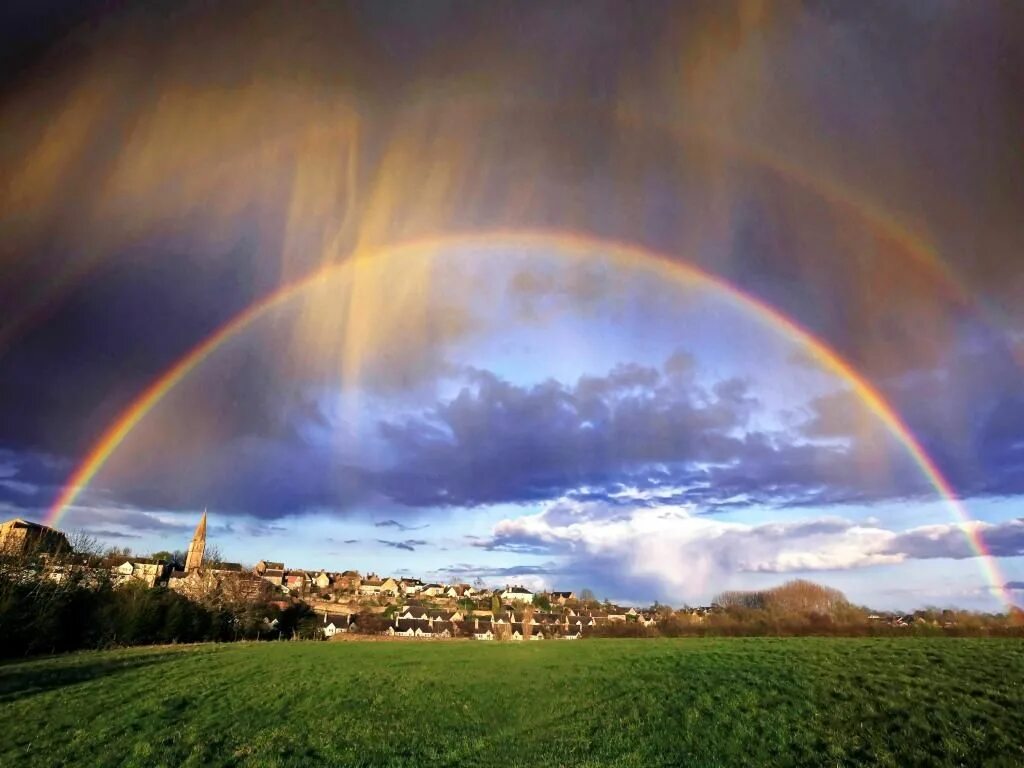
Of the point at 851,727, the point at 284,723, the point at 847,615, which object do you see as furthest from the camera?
the point at 847,615

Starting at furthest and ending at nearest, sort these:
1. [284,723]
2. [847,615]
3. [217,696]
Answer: [847,615]
[217,696]
[284,723]

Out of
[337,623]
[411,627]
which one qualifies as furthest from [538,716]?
[411,627]

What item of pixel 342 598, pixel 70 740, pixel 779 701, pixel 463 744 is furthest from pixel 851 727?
pixel 342 598

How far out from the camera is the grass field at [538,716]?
12.5m

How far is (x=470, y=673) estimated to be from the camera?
3033cm

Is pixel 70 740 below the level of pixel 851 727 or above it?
below

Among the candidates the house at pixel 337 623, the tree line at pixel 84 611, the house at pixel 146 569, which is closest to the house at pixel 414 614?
the house at pixel 337 623

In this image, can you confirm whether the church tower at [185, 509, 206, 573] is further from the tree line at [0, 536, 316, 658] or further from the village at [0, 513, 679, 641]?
the tree line at [0, 536, 316, 658]

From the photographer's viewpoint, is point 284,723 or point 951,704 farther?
point 284,723

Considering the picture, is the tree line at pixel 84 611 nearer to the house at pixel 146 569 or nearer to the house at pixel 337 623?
the house at pixel 146 569

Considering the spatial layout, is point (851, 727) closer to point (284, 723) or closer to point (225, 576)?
point (284, 723)

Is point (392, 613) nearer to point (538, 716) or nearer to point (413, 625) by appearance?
point (413, 625)

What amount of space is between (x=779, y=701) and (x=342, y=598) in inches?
6425

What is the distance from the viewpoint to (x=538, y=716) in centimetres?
1800
